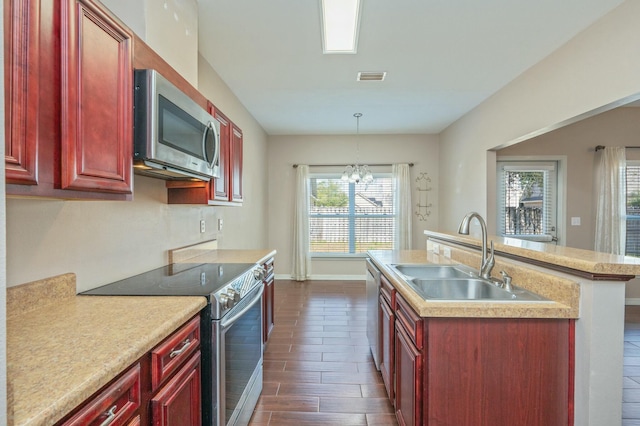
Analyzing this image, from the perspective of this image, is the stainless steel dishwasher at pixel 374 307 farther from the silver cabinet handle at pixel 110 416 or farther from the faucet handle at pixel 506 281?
the silver cabinet handle at pixel 110 416

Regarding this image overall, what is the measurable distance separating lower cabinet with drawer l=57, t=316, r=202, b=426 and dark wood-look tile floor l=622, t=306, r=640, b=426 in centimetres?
259

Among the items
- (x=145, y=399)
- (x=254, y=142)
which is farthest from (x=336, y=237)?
(x=145, y=399)

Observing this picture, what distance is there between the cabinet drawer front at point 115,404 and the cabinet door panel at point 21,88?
609 mm

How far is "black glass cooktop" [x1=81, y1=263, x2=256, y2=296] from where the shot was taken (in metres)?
1.48

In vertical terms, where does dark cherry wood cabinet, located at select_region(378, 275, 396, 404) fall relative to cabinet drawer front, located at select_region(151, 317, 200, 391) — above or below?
below

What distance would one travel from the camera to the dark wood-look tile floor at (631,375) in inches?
80.5

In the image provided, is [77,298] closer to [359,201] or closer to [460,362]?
[460,362]

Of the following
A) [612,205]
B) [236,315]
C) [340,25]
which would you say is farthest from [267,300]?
[612,205]

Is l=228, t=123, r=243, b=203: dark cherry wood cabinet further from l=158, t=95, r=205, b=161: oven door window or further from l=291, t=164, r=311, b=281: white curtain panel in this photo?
l=291, t=164, r=311, b=281: white curtain panel

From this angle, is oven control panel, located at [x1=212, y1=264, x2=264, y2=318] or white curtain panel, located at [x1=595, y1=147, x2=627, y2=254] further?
white curtain panel, located at [x1=595, y1=147, x2=627, y2=254]

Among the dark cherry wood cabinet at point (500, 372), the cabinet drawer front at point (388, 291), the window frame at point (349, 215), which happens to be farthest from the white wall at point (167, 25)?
the window frame at point (349, 215)

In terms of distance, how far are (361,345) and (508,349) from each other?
1888mm

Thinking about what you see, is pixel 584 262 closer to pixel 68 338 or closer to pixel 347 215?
pixel 68 338

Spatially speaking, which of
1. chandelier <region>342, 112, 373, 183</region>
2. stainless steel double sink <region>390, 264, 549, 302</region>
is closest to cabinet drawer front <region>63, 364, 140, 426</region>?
stainless steel double sink <region>390, 264, 549, 302</region>
